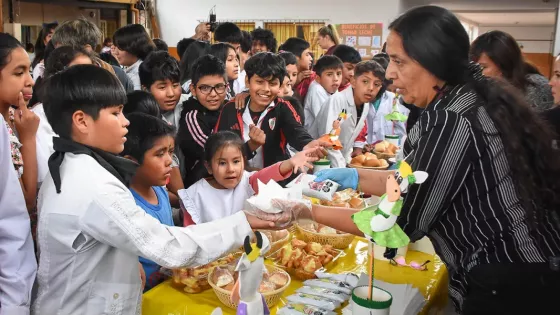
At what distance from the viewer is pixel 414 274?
187 cm

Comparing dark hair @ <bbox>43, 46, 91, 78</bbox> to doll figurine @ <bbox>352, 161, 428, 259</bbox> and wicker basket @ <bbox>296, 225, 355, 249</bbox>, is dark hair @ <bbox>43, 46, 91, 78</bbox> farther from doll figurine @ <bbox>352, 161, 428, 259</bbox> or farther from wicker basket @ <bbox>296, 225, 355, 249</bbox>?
doll figurine @ <bbox>352, 161, 428, 259</bbox>

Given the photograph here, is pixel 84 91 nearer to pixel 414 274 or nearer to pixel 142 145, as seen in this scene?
pixel 142 145

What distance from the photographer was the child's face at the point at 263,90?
9.50 ft

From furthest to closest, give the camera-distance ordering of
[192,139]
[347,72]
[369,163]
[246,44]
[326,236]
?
[246,44], [347,72], [369,163], [192,139], [326,236]

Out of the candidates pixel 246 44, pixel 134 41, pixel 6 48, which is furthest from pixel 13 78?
pixel 246 44

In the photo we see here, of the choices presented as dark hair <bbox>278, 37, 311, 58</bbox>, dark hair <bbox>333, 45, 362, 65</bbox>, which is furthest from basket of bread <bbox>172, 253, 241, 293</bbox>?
dark hair <bbox>278, 37, 311, 58</bbox>

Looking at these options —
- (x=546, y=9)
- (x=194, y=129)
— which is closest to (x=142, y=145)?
(x=194, y=129)

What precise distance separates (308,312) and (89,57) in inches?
76.2

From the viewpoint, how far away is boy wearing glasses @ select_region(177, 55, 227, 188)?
282 cm

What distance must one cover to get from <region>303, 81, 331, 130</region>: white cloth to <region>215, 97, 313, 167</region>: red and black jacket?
1354mm

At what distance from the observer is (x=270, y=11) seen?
9992 mm

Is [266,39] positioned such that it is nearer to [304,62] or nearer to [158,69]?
[304,62]

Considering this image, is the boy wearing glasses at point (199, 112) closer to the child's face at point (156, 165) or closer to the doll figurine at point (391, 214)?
the child's face at point (156, 165)

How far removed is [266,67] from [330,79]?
1.65 meters
